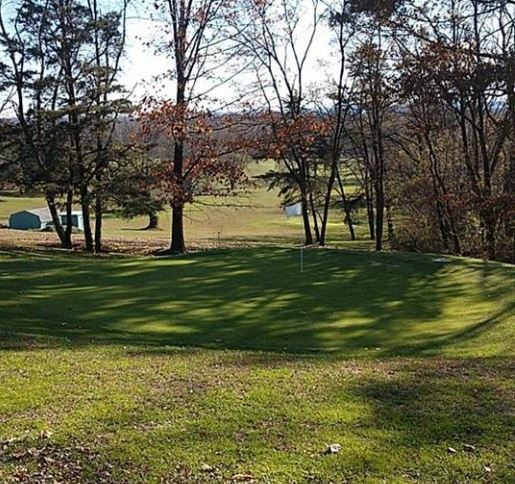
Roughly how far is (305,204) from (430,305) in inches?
739

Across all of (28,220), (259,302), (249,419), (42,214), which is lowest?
(259,302)

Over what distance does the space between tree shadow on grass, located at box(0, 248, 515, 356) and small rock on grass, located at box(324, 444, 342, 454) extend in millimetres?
3970

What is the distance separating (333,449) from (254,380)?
1864mm

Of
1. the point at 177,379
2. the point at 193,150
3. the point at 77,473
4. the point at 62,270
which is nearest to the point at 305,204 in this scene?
the point at 193,150

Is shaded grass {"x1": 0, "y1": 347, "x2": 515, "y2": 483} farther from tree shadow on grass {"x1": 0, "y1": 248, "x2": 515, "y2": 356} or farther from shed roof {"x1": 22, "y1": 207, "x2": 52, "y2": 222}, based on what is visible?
shed roof {"x1": 22, "y1": 207, "x2": 52, "y2": 222}

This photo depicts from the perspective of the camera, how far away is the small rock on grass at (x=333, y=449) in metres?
3.94

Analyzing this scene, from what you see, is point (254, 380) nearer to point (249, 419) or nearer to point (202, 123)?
point (249, 419)

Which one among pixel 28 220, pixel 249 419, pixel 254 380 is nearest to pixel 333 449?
pixel 249 419

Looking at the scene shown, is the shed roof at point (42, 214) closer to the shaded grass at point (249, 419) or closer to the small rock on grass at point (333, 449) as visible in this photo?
the shaded grass at point (249, 419)

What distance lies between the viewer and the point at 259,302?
11133mm

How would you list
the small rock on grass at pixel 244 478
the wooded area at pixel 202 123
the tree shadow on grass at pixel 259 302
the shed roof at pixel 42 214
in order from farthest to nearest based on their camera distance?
1. the shed roof at pixel 42 214
2. the wooded area at pixel 202 123
3. the tree shadow on grass at pixel 259 302
4. the small rock on grass at pixel 244 478

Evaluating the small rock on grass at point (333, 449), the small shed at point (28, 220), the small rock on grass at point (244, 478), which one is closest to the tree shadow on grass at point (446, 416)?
the small rock on grass at point (333, 449)

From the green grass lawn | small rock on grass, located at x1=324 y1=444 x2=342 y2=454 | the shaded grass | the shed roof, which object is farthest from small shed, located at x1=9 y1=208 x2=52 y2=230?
small rock on grass, located at x1=324 y1=444 x2=342 y2=454

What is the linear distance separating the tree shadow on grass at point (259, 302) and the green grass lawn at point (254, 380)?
0.05 m
